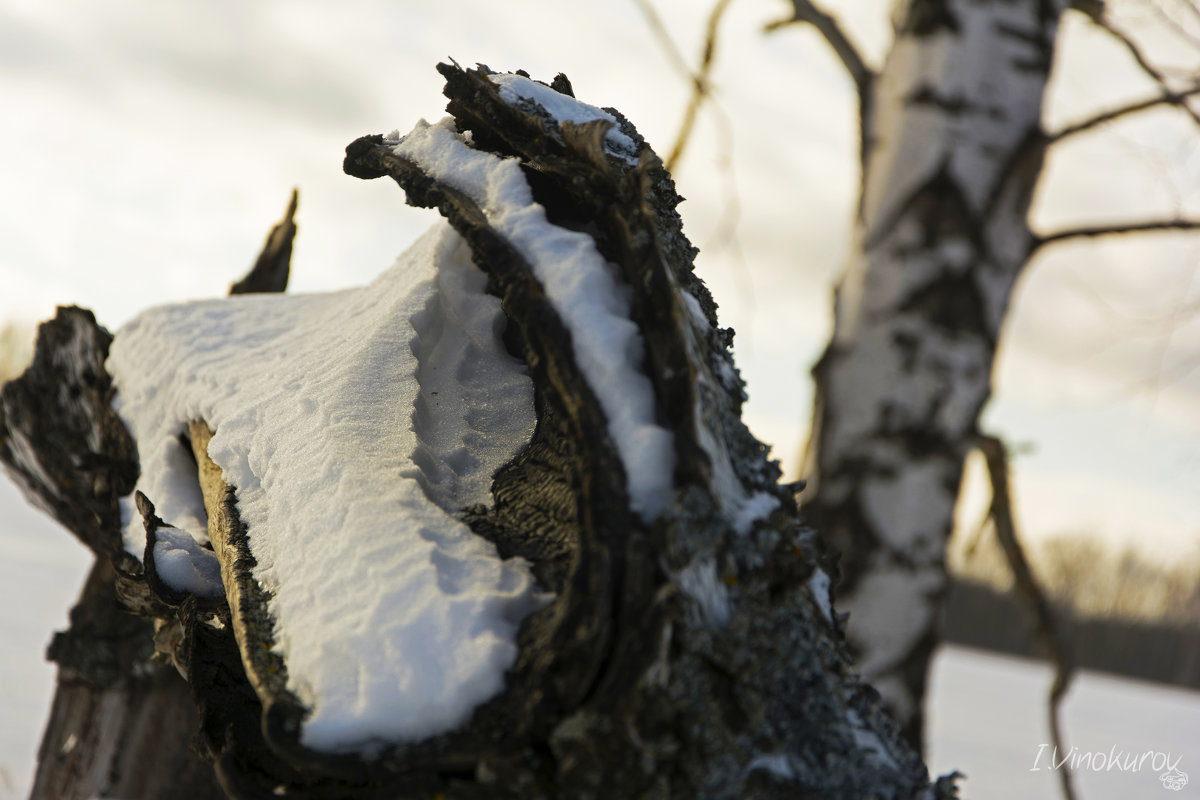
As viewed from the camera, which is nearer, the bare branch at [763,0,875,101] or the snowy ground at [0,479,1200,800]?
the bare branch at [763,0,875,101]

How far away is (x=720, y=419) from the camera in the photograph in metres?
0.73

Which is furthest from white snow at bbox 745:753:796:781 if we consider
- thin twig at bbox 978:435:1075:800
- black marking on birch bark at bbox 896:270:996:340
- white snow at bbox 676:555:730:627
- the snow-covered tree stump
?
thin twig at bbox 978:435:1075:800

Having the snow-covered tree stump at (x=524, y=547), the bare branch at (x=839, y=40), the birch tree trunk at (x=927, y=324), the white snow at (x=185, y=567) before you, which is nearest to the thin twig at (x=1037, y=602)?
the birch tree trunk at (x=927, y=324)

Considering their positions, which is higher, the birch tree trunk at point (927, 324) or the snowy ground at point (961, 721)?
the birch tree trunk at point (927, 324)

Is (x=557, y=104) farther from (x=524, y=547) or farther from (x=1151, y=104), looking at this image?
(x=1151, y=104)

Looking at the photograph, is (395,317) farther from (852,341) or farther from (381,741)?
(852,341)

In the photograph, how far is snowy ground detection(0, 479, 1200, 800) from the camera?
3.21m

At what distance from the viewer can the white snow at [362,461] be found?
640mm

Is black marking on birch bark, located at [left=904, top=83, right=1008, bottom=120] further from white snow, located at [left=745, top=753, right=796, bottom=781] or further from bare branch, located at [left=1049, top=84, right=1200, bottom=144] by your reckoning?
white snow, located at [left=745, top=753, right=796, bottom=781]

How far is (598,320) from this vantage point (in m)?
0.68

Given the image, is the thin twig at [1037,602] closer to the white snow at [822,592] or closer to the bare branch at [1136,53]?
the bare branch at [1136,53]

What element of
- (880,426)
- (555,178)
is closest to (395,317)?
(555,178)

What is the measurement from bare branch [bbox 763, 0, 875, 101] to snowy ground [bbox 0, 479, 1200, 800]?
283cm

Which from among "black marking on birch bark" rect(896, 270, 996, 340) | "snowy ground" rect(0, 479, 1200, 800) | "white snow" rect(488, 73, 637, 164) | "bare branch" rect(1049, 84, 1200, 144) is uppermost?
"bare branch" rect(1049, 84, 1200, 144)
